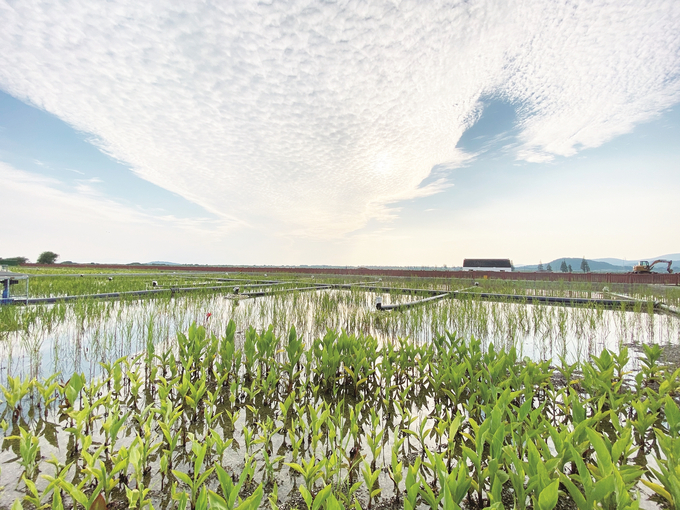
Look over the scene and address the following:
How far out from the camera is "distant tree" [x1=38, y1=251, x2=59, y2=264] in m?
53.1

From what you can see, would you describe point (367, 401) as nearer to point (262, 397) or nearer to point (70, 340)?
point (262, 397)

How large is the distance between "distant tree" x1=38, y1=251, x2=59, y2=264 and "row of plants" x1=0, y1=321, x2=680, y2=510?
2761 inches

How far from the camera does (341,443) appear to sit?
201 cm

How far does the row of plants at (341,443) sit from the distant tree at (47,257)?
7014 cm

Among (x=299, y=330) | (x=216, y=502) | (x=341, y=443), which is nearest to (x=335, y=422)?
(x=341, y=443)

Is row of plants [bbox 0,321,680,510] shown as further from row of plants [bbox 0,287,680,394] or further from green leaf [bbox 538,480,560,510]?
row of plants [bbox 0,287,680,394]

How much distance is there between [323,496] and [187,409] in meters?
2.18

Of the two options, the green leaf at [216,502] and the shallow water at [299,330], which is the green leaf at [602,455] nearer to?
the green leaf at [216,502]

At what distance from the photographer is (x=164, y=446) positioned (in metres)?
2.37

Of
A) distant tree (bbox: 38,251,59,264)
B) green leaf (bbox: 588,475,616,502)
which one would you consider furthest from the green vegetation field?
distant tree (bbox: 38,251,59,264)

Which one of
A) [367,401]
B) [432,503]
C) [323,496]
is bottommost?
[367,401]

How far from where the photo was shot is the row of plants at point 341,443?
148 centimetres

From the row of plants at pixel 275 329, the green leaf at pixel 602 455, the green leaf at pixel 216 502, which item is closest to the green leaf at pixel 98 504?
the green leaf at pixel 216 502

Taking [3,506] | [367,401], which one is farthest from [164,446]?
[367,401]
